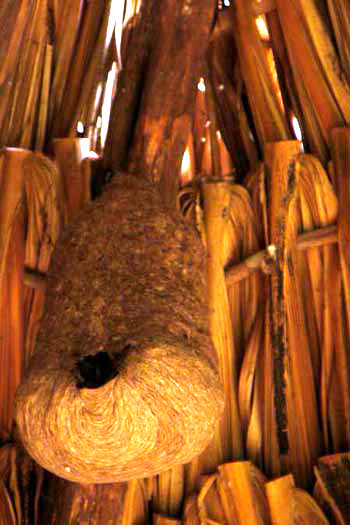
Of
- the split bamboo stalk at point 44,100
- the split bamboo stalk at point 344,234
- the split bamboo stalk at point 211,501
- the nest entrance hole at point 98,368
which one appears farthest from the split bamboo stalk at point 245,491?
the split bamboo stalk at point 44,100

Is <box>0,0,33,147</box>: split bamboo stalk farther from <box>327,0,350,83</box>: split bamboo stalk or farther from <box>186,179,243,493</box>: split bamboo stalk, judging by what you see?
<box>327,0,350,83</box>: split bamboo stalk

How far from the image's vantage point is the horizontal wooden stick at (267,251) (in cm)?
293

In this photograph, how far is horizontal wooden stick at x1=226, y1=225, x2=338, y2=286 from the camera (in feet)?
9.60

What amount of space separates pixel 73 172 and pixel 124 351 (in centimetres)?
93

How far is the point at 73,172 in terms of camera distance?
9.13 feet

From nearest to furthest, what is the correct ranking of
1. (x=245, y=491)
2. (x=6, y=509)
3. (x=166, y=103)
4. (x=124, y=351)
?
(x=124, y=351) < (x=166, y=103) < (x=6, y=509) < (x=245, y=491)

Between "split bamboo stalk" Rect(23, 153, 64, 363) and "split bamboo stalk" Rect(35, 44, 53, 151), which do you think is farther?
"split bamboo stalk" Rect(35, 44, 53, 151)

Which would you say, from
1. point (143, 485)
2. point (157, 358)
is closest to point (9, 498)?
point (143, 485)

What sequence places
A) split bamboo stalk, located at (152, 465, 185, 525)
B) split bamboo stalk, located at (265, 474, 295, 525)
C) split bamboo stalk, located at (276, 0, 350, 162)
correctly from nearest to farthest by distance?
1. split bamboo stalk, located at (265, 474, 295, 525)
2. split bamboo stalk, located at (152, 465, 185, 525)
3. split bamboo stalk, located at (276, 0, 350, 162)

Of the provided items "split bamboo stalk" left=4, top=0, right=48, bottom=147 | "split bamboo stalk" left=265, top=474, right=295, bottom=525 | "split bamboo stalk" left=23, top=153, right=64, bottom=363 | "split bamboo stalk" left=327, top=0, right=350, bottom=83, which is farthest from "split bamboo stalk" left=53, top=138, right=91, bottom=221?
"split bamboo stalk" left=265, top=474, right=295, bottom=525

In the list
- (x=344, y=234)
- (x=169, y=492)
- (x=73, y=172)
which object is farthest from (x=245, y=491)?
(x=73, y=172)

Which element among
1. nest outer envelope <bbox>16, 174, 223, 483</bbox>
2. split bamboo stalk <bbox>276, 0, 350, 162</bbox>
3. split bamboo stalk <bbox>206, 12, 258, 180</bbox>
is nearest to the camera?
nest outer envelope <bbox>16, 174, 223, 483</bbox>

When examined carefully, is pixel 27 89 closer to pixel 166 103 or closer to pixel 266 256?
pixel 166 103

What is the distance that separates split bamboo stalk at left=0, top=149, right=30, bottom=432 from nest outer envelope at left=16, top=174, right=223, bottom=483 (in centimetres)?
53
